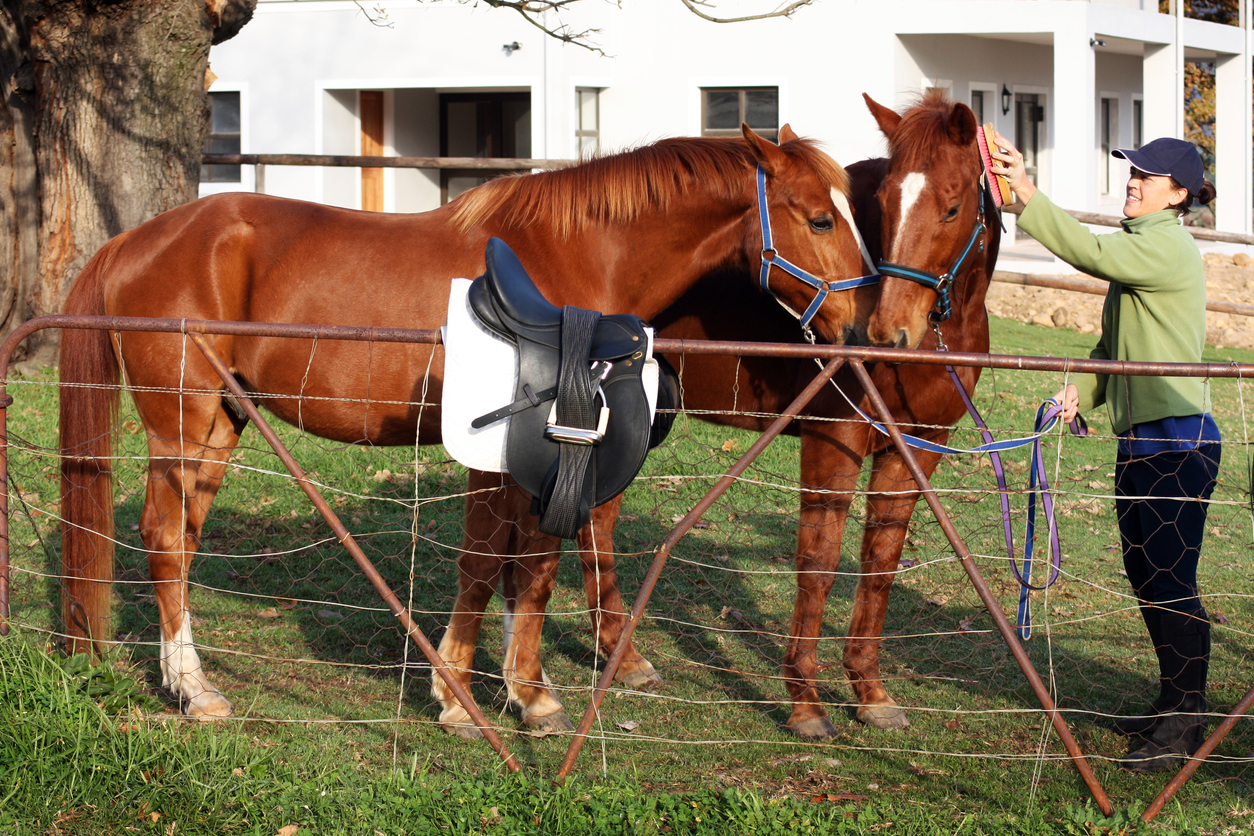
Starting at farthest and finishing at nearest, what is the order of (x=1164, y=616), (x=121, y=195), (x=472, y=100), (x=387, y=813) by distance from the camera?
1. (x=472, y=100)
2. (x=121, y=195)
3. (x=1164, y=616)
4. (x=387, y=813)

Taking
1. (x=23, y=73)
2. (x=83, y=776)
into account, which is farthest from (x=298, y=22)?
(x=83, y=776)

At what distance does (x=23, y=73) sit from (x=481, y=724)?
6765mm

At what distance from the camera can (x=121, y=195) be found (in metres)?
7.11

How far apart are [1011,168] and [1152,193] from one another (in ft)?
1.43

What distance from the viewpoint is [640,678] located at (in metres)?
4.12

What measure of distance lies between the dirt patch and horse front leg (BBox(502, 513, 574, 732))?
425 inches

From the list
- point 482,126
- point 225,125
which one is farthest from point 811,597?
point 482,126

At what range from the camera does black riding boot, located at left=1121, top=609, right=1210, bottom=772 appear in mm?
3309

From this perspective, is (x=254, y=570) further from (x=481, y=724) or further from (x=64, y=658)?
(x=481, y=724)

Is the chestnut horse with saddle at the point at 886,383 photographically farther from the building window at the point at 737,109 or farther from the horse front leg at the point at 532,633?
the building window at the point at 737,109

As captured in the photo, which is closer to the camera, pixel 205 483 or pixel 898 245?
pixel 898 245

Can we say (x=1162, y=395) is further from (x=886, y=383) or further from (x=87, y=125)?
(x=87, y=125)

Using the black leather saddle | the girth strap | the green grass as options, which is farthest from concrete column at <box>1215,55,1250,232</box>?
the girth strap

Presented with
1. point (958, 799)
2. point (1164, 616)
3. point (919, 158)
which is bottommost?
point (958, 799)
